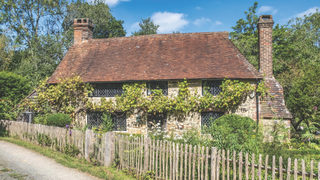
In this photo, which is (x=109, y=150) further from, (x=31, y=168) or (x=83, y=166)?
(x=31, y=168)

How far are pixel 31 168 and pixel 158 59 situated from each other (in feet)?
32.4

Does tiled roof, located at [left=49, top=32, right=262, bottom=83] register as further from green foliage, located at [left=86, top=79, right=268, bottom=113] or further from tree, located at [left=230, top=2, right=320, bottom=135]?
tree, located at [left=230, top=2, right=320, bottom=135]

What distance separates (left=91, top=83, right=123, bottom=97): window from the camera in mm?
13844

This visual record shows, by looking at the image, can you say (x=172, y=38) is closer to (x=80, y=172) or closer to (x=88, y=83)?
(x=88, y=83)

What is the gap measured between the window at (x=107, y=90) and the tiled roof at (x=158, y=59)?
1.67 ft

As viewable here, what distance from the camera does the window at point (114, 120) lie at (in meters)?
13.7

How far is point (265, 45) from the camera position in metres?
13.3

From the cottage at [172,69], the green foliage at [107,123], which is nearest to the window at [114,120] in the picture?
the cottage at [172,69]

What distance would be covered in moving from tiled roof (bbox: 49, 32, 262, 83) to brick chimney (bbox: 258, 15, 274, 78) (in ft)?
3.21

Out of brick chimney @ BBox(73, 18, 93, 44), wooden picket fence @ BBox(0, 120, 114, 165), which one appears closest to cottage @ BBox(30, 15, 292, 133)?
brick chimney @ BBox(73, 18, 93, 44)

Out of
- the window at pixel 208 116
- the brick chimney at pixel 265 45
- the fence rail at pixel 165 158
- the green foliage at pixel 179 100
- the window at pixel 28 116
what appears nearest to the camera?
the fence rail at pixel 165 158

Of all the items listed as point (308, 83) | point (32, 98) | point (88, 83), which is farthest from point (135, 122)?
point (308, 83)

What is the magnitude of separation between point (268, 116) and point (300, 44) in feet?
56.4

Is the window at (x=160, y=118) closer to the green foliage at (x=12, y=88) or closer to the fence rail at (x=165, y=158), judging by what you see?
the fence rail at (x=165, y=158)
